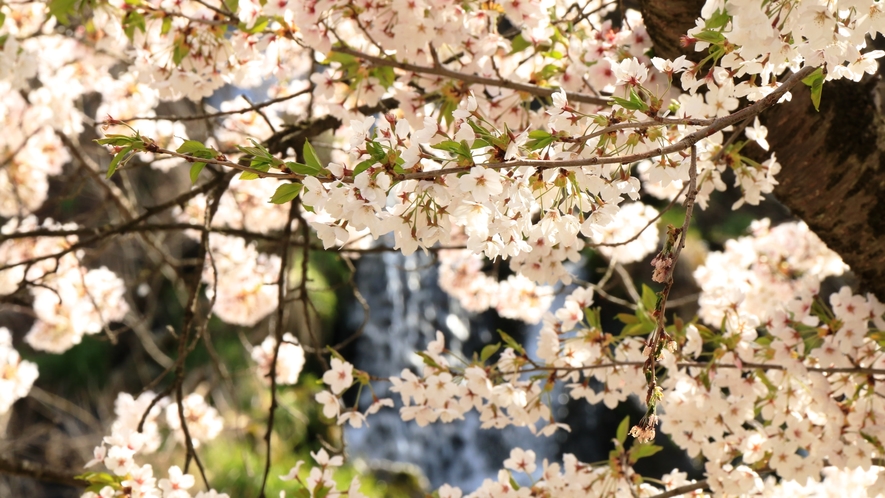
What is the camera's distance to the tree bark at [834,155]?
3.83 ft

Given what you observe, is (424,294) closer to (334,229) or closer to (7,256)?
(7,256)

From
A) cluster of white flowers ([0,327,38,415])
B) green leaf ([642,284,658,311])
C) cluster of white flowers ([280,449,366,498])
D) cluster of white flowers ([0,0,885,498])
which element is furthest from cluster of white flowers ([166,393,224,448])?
green leaf ([642,284,658,311])

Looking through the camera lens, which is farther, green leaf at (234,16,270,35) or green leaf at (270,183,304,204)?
green leaf at (234,16,270,35)

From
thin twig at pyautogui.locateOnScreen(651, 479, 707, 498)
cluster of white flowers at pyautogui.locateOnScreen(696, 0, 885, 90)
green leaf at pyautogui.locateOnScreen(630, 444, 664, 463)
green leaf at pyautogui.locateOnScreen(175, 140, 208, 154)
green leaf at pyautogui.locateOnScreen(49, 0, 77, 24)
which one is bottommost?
thin twig at pyautogui.locateOnScreen(651, 479, 707, 498)

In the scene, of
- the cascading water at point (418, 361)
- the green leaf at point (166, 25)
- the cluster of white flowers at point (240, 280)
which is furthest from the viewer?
the cascading water at point (418, 361)

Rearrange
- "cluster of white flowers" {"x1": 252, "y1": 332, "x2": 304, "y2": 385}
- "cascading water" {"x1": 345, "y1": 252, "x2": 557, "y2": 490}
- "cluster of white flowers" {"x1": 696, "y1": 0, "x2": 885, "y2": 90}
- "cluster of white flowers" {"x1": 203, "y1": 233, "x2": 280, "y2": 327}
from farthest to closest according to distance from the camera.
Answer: "cascading water" {"x1": 345, "y1": 252, "x2": 557, "y2": 490}
"cluster of white flowers" {"x1": 203, "y1": 233, "x2": 280, "y2": 327}
"cluster of white flowers" {"x1": 252, "y1": 332, "x2": 304, "y2": 385}
"cluster of white flowers" {"x1": 696, "y1": 0, "x2": 885, "y2": 90}

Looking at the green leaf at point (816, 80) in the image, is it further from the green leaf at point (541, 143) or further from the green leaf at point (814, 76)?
the green leaf at point (541, 143)

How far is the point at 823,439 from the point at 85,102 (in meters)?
5.52

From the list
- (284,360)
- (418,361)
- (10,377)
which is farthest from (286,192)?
(418,361)

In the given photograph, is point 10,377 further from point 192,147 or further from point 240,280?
point 192,147

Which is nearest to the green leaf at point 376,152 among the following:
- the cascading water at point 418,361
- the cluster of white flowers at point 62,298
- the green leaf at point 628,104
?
the green leaf at point 628,104

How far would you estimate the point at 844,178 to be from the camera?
119 cm

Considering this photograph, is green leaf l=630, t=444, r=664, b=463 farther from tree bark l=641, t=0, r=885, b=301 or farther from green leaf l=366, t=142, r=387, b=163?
green leaf l=366, t=142, r=387, b=163

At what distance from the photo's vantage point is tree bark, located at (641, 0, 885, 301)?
1.17 m
